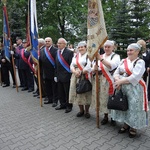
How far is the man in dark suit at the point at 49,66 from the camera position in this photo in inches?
259

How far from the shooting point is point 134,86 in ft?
13.5

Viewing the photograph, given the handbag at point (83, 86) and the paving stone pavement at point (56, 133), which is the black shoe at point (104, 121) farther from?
the handbag at point (83, 86)

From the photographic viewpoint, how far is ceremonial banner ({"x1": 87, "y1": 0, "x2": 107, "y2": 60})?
4.39 m

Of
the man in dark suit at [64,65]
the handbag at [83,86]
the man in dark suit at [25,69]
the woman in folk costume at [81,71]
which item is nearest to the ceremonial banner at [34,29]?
the man in dark suit at [64,65]

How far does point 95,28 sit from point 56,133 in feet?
7.53

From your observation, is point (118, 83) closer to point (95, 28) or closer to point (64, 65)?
point (95, 28)

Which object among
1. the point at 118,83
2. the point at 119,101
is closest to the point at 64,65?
the point at 118,83

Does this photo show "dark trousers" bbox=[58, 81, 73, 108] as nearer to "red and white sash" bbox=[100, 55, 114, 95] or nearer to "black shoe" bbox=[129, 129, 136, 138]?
"red and white sash" bbox=[100, 55, 114, 95]

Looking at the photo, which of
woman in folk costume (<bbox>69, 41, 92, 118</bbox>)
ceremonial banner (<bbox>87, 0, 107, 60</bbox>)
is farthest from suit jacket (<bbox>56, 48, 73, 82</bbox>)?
ceremonial banner (<bbox>87, 0, 107, 60</bbox>)

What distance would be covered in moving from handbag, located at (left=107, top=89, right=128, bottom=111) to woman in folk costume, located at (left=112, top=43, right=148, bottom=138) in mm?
87

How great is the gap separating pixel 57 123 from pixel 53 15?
2084 centimetres

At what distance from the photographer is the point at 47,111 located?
617 cm

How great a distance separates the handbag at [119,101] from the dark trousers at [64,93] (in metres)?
1.87

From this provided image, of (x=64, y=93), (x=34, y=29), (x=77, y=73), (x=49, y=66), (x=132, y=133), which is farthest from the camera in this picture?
(x=49, y=66)
